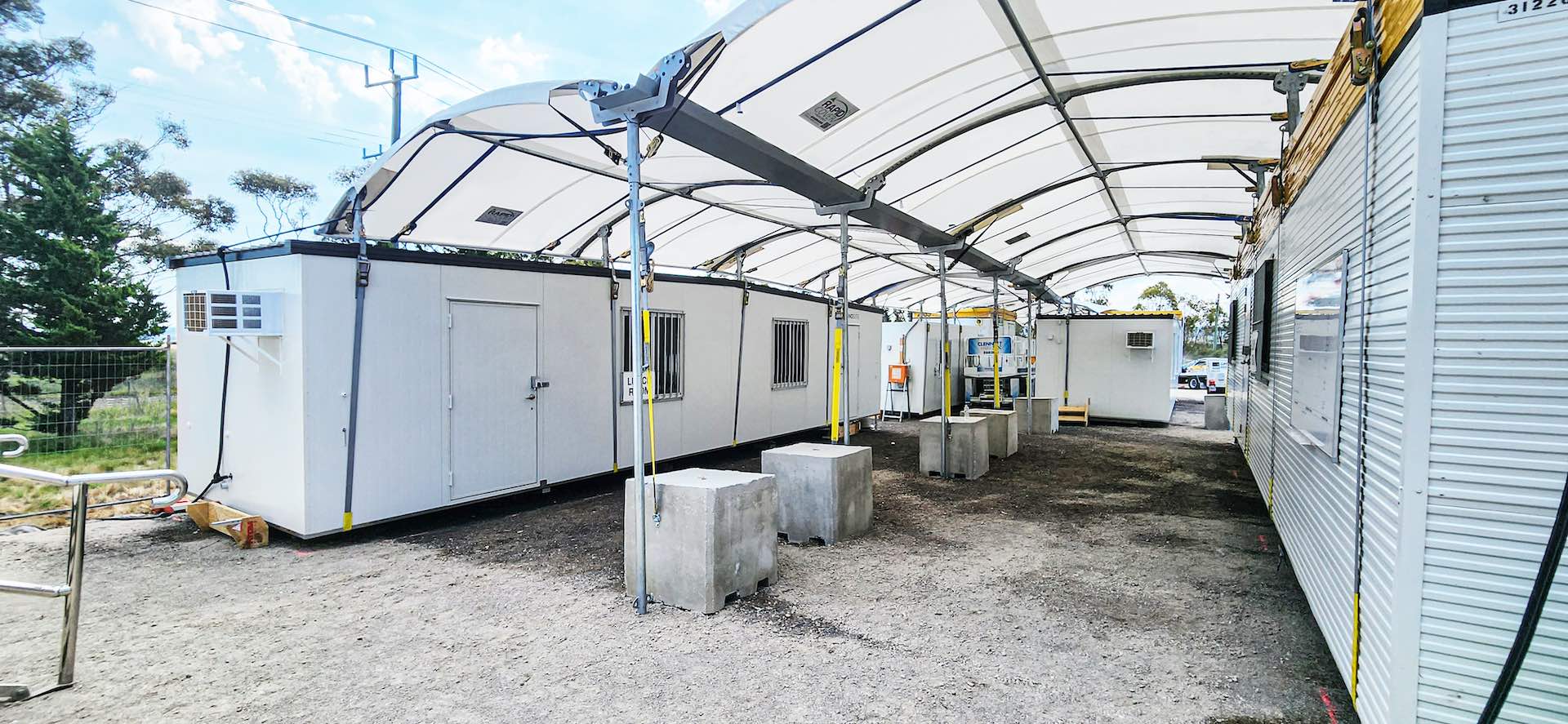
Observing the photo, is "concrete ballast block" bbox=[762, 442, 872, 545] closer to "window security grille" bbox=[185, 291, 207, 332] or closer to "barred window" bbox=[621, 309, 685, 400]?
"barred window" bbox=[621, 309, 685, 400]

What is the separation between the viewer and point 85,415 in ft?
23.2

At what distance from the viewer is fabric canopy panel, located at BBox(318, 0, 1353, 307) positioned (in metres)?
4.70

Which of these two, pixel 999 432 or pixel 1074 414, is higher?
pixel 999 432

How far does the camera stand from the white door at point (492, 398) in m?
6.59

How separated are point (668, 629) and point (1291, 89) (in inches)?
221

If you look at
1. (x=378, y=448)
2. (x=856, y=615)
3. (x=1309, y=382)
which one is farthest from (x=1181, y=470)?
(x=378, y=448)

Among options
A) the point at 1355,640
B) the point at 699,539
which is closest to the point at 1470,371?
the point at 1355,640

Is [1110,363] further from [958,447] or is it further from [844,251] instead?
[844,251]

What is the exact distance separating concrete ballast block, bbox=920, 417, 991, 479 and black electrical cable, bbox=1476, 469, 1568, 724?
6.67 metres

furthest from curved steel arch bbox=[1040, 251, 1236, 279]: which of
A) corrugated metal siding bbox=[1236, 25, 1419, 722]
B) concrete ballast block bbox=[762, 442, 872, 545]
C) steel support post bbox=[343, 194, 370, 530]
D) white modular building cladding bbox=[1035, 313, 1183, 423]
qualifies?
steel support post bbox=[343, 194, 370, 530]

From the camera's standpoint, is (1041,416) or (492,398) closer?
(492,398)

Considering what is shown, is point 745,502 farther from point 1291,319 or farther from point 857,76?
point 1291,319

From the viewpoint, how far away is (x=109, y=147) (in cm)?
2241

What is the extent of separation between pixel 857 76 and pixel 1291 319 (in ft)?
10.7
